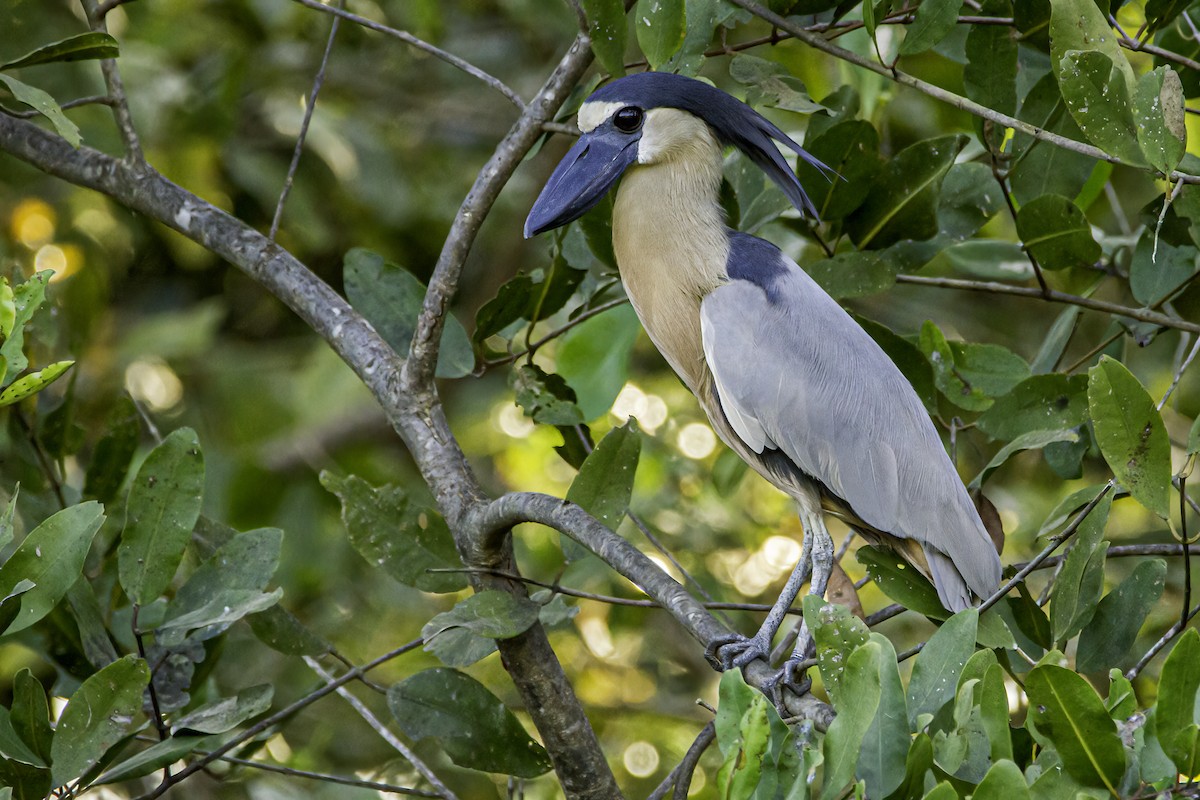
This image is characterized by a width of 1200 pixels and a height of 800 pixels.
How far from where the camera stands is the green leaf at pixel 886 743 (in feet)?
3.68

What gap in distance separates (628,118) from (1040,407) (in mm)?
938

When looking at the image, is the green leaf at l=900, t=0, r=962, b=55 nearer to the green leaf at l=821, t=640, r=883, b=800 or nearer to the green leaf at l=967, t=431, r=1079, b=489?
the green leaf at l=967, t=431, r=1079, b=489

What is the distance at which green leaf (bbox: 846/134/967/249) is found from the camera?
2.03 m

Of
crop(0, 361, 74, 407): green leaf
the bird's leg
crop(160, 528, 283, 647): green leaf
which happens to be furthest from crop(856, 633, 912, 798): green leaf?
crop(0, 361, 74, 407): green leaf

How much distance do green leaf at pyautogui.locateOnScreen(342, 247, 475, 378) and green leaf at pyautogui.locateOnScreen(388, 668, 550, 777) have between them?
0.58m

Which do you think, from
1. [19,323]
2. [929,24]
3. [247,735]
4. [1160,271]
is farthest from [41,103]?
[1160,271]

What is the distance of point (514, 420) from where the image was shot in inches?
153

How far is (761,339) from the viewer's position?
6.98ft

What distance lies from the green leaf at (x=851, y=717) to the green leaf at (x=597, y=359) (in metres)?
1.15

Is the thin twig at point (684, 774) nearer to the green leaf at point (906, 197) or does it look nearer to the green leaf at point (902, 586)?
the green leaf at point (902, 586)

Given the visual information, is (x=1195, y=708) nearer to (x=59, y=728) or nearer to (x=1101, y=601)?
(x=1101, y=601)

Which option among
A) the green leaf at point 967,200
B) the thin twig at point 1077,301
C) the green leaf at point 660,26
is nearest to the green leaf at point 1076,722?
the thin twig at point 1077,301

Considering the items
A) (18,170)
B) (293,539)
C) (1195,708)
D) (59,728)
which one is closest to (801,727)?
(1195,708)

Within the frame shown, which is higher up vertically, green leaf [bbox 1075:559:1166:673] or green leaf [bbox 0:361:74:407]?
green leaf [bbox 0:361:74:407]
